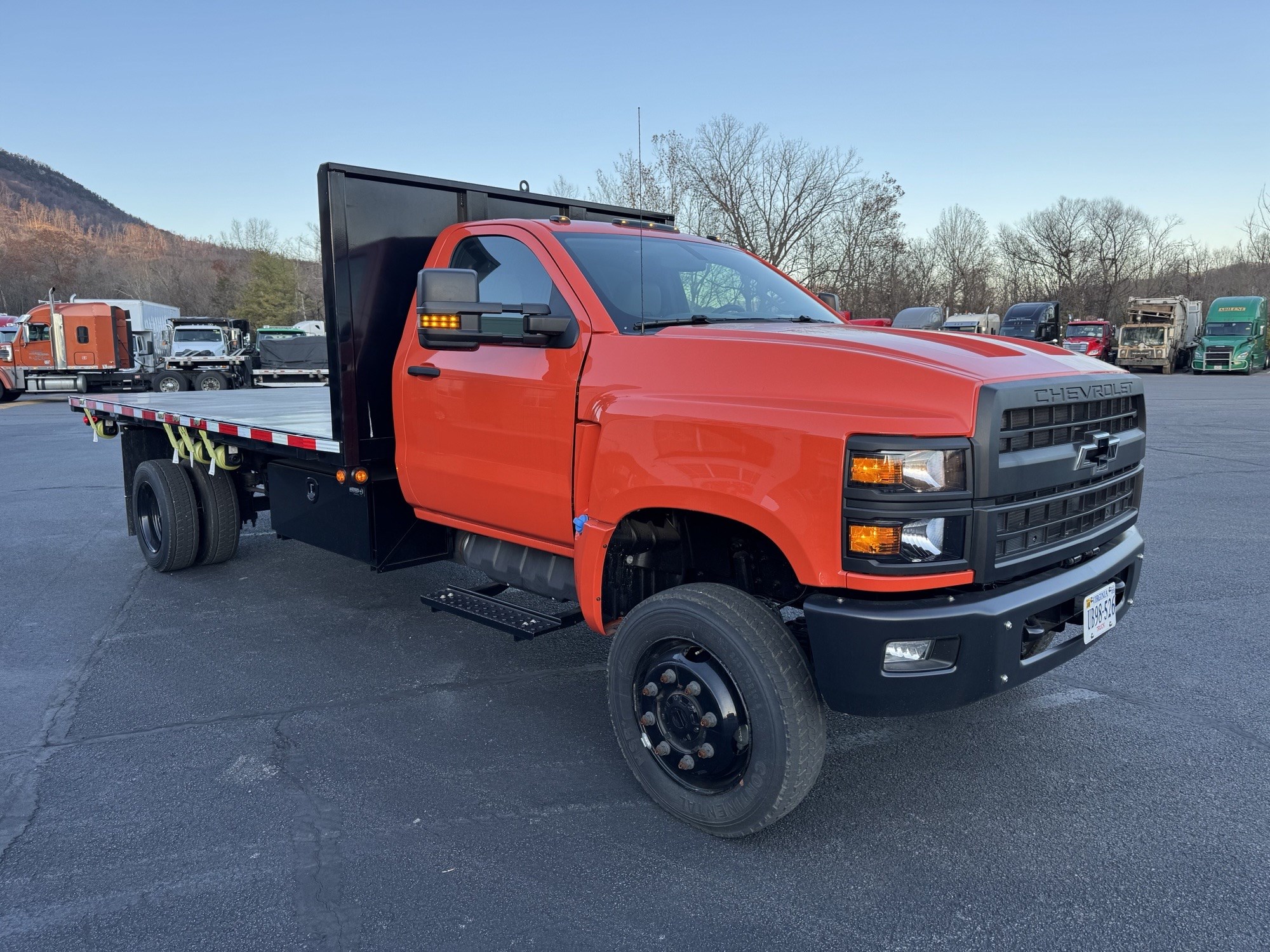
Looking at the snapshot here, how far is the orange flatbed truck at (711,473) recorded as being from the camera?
8.90 feet

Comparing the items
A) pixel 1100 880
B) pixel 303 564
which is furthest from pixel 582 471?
pixel 303 564

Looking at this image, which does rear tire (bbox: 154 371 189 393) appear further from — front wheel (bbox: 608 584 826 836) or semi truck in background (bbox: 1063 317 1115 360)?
semi truck in background (bbox: 1063 317 1115 360)

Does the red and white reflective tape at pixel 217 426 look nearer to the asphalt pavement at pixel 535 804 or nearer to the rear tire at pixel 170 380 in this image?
the asphalt pavement at pixel 535 804

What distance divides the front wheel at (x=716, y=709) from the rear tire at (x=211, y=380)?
76.9 ft

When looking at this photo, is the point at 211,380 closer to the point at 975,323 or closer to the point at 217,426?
the point at 217,426

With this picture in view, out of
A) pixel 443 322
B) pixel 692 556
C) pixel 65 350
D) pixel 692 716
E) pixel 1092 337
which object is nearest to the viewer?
pixel 692 716

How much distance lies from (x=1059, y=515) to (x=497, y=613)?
2291 mm

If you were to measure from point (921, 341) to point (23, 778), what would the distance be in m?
3.75

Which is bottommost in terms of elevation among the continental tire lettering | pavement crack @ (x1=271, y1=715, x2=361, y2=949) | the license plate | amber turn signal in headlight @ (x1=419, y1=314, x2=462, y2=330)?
pavement crack @ (x1=271, y1=715, x2=361, y2=949)

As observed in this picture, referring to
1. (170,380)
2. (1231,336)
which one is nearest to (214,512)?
(170,380)

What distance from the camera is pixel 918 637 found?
2.68 metres

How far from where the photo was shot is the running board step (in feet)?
12.6

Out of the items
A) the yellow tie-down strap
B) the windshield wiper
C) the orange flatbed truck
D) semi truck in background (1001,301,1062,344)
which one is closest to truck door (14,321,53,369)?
the yellow tie-down strap

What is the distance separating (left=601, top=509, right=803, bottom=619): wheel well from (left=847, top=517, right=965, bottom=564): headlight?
537 mm
